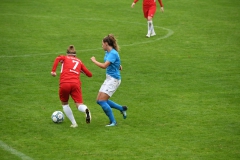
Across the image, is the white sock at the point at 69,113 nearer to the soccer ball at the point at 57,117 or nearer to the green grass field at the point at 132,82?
the green grass field at the point at 132,82

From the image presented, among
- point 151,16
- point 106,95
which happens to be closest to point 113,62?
point 106,95

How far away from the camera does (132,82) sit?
1845cm

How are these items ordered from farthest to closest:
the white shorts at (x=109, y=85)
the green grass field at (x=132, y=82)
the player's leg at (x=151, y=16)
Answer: the player's leg at (x=151, y=16)
the white shorts at (x=109, y=85)
the green grass field at (x=132, y=82)

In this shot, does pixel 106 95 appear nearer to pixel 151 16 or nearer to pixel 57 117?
pixel 57 117

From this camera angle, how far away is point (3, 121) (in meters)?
13.7

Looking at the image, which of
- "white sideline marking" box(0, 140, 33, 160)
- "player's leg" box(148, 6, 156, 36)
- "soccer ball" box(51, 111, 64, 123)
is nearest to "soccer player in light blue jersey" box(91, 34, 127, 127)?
"soccer ball" box(51, 111, 64, 123)

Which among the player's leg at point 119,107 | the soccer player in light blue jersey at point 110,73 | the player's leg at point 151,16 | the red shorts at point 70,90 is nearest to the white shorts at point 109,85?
the soccer player in light blue jersey at point 110,73

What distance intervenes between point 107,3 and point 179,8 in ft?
15.5

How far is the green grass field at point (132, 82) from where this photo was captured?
11866 millimetres

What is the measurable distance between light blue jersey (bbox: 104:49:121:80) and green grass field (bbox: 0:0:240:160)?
52.2 inches

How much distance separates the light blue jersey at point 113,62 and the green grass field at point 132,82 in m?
1.32

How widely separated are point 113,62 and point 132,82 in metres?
5.41

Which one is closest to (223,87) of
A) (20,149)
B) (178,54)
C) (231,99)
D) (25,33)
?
(231,99)

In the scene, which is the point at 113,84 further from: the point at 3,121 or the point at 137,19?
the point at 137,19
